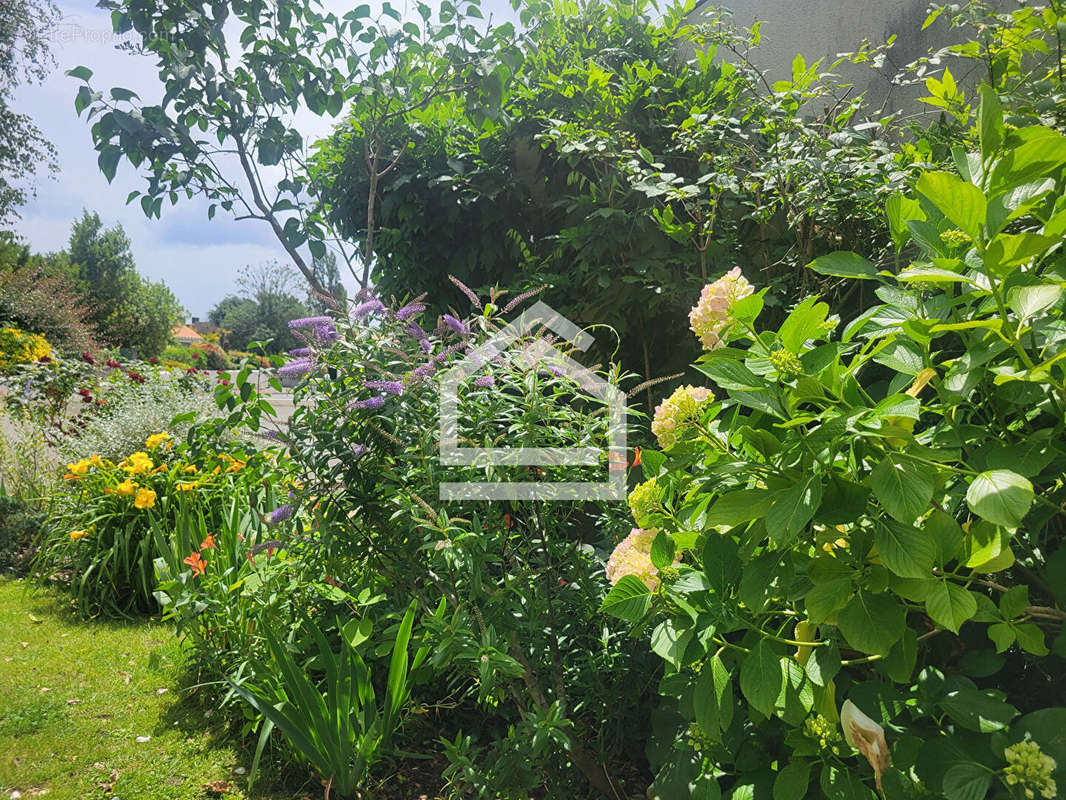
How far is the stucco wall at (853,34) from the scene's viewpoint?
2.51 m

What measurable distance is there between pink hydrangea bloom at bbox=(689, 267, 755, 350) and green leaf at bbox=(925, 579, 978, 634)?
1.63 ft

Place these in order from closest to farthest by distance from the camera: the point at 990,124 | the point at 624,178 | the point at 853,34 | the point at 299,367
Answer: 1. the point at 990,124
2. the point at 299,367
3. the point at 624,178
4. the point at 853,34

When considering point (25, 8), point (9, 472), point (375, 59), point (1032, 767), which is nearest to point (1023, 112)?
point (1032, 767)

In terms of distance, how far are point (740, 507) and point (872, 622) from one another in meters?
0.22

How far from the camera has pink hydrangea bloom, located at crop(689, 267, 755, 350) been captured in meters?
1.12

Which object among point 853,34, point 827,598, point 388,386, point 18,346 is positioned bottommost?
point 827,598

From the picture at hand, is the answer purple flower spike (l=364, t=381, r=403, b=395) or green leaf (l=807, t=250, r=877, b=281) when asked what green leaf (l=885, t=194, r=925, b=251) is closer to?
green leaf (l=807, t=250, r=877, b=281)

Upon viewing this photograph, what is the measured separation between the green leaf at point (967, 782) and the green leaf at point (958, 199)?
635mm

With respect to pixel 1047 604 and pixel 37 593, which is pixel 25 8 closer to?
pixel 37 593

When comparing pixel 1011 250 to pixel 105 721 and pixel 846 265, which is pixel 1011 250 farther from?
pixel 105 721

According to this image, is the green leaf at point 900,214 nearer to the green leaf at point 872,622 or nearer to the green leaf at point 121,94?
the green leaf at point 872,622

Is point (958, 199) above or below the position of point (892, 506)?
above

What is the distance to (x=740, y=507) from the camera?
32.3 inches

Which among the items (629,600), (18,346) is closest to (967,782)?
(629,600)
